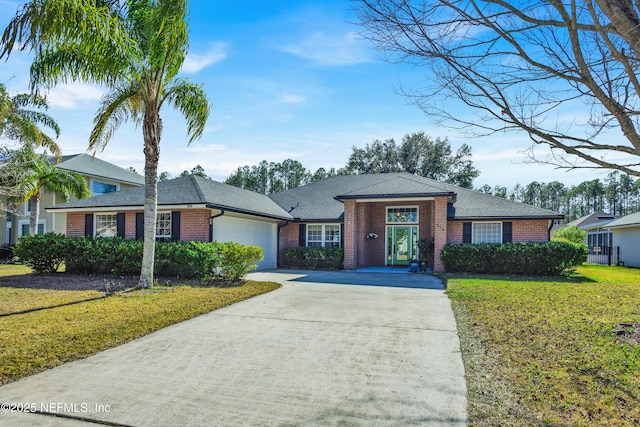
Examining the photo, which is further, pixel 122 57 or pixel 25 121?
pixel 25 121

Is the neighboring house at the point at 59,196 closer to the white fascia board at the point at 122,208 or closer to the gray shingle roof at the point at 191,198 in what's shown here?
the white fascia board at the point at 122,208

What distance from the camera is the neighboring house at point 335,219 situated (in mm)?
16234

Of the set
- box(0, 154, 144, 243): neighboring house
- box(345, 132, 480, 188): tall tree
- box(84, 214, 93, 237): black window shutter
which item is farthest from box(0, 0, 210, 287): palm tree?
box(345, 132, 480, 188): tall tree

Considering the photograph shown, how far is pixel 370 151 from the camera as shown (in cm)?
4344

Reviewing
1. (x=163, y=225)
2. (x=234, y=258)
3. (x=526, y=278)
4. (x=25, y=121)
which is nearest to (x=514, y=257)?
(x=526, y=278)

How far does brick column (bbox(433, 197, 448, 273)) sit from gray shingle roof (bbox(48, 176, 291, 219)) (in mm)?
7090

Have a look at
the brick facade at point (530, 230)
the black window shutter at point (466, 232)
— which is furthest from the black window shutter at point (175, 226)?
the brick facade at point (530, 230)

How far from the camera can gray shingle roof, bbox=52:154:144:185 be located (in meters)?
28.1

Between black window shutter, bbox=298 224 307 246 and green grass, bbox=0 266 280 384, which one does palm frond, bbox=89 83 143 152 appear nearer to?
green grass, bbox=0 266 280 384

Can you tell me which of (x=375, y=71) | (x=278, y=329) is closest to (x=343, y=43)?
(x=375, y=71)

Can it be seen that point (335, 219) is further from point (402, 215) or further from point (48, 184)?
point (48, 184)

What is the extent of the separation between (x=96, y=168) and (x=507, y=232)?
27713 millimetres

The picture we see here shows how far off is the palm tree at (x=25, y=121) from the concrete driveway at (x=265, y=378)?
46.7 feet

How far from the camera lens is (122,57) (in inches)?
367
